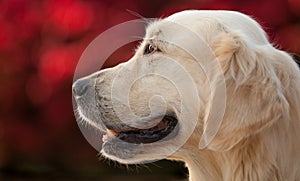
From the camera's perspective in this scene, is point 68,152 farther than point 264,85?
Yes

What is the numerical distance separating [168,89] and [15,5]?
2873 millimetres

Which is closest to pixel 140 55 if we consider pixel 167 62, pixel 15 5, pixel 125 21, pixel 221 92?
pixel 167 62

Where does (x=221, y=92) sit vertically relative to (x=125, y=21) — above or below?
above

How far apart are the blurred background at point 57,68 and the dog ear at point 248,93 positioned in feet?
6.38

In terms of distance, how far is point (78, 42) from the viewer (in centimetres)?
523

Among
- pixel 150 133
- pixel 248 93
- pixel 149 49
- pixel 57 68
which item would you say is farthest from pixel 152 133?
pixel 57 68

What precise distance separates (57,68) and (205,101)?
109 inches

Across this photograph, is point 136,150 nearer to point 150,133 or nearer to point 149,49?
point 150,133

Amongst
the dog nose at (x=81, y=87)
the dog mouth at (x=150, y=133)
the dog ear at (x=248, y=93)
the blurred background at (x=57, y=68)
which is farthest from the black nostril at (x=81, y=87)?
the blurred background at (x=57, y=68)

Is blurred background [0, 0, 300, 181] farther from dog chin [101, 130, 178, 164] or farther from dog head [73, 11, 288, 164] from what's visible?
dog chin [101, 130, 178, 164]

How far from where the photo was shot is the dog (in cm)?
249

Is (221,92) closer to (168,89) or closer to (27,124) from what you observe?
(168,89)

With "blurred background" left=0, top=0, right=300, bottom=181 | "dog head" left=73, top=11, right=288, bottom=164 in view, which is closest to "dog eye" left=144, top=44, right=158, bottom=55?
"dog head" left=73, top=11, right=288, bottom=164

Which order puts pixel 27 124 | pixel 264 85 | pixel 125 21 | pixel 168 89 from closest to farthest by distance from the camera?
1. pixel 264 85
2. pixel 168 89
3. pixel 125 21
4. pixel 27 124
